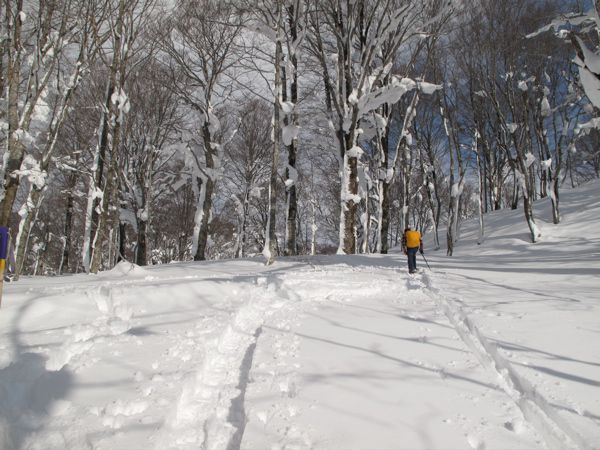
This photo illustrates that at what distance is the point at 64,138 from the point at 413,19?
55.0 ft

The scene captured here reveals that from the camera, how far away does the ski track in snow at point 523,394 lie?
7.47ft

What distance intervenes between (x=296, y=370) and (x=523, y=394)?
191cm

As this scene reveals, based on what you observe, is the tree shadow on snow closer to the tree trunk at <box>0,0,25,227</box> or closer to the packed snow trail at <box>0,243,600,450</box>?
the packed snow trail at <box>0,243,600,450</box>

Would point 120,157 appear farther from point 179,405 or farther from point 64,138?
point 179,405

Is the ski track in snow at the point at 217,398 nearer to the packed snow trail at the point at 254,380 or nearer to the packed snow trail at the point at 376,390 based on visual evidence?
the packed snow trail at the point at 254,380

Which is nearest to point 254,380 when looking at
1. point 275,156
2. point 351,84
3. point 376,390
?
point 376,390

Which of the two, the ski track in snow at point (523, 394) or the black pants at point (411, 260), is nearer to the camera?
the ski track in snow at point (523, 394)

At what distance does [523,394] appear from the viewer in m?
2.81

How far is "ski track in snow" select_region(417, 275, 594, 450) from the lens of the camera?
89.6 inches

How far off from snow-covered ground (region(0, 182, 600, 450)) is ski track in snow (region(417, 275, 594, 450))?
0.04ft

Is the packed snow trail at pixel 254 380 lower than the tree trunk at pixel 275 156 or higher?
lower

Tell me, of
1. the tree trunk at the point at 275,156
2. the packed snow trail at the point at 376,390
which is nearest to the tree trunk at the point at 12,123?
the tree trunk at the point at 275,156

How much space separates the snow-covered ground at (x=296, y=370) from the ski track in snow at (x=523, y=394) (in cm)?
1

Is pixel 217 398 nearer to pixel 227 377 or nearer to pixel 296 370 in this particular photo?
pixel 227 377
